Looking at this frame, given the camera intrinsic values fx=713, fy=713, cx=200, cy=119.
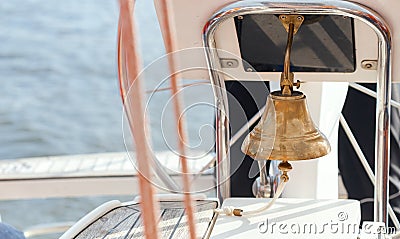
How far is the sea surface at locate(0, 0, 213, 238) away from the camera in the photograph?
328 centimetres

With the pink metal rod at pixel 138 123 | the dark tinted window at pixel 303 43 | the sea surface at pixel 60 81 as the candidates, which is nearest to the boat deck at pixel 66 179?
the sea surface at pixel 60 81

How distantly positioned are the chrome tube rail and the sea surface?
Result: 1.92 meters

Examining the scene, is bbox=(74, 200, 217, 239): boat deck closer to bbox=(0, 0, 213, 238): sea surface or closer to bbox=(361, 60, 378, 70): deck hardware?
bbox=(361, 60, 378, 70): deck hardware

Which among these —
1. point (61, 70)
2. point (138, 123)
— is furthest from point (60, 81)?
point (138, 123)

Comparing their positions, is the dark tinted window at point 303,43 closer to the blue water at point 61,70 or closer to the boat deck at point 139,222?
the boat deck at point 139,222

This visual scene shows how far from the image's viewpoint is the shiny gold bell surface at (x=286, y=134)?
3.67 ft

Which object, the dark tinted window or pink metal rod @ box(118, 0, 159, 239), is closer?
pink metal rod @ box(118, 0, 159, 239)

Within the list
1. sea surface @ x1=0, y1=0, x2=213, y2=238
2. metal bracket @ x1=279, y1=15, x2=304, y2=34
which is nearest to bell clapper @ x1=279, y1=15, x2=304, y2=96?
metal bracket @ x1=279, y1=15, x2=304, y2=34

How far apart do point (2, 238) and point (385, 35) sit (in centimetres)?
71

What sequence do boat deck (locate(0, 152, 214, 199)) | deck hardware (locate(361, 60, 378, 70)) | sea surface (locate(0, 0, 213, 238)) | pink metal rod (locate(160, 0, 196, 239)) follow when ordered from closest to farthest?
pink metal rod (locate(160, 0, 196, 239)) → deck hardware (locate(361, 60, 378, 70)) → boat deck (locate(0, 152, 214, 199)) → sea surface (locate(0, 0, 213, 238))

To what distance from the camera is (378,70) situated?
3.96 feet

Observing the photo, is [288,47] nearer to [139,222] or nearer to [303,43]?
[303,43]

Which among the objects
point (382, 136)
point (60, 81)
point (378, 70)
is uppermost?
point (378, 70)

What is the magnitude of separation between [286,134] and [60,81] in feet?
8.10
